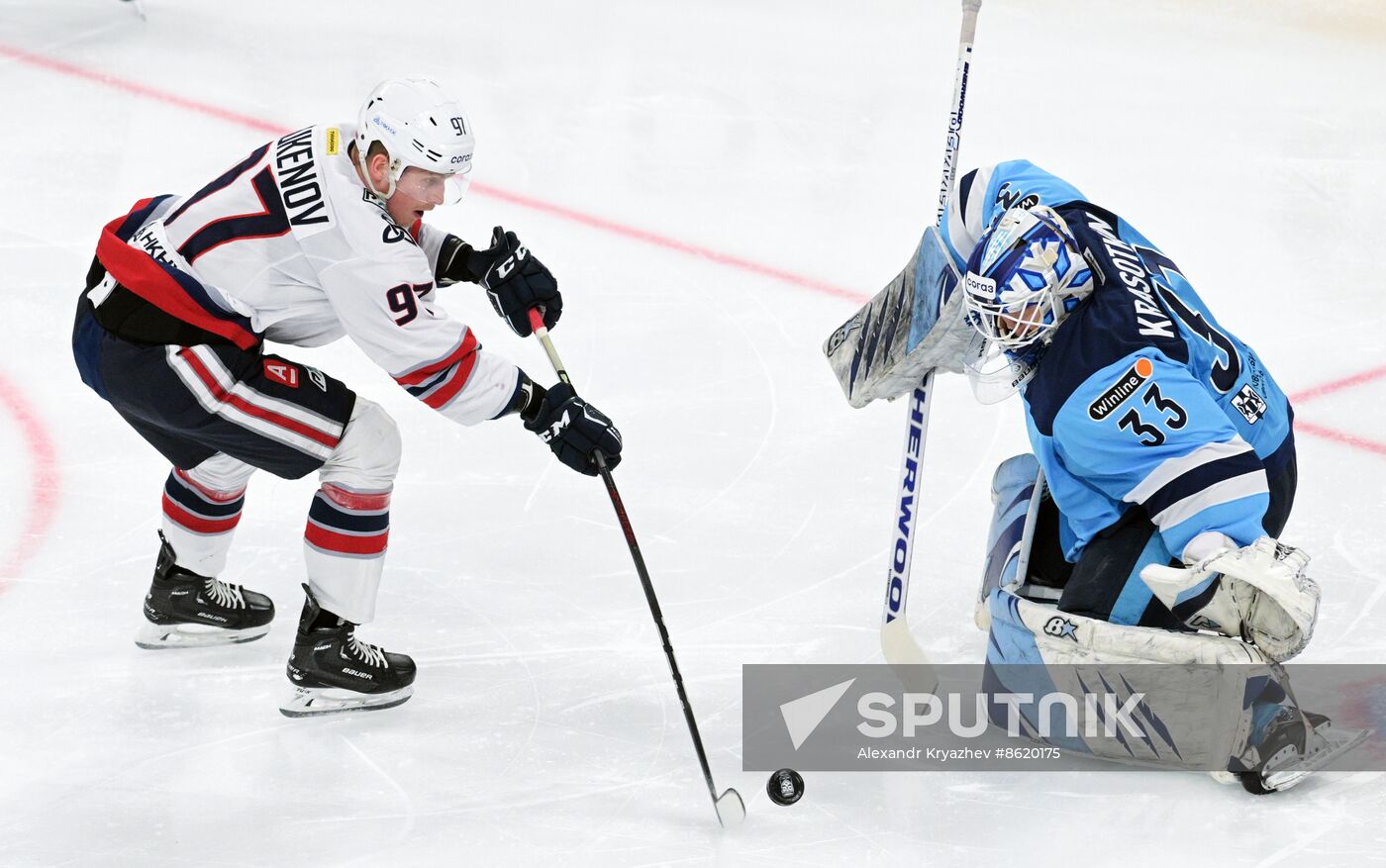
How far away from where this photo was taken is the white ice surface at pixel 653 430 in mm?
2699

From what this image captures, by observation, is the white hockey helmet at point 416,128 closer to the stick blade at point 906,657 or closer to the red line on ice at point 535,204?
the stick blade at point 906,657

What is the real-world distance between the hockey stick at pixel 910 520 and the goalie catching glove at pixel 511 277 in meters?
0.78

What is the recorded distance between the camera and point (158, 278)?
2.81 meters

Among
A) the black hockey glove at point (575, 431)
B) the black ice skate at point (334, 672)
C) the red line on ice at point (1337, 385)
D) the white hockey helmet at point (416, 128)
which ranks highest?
the white hockey helmet at point (416, 128)

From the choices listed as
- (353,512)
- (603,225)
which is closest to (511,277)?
(353,512)

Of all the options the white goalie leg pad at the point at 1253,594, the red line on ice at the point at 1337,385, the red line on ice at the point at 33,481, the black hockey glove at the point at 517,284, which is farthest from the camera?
the red line on ice at the point at 1337,385

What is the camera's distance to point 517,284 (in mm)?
3127

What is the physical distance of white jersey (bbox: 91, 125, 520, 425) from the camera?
2730mm

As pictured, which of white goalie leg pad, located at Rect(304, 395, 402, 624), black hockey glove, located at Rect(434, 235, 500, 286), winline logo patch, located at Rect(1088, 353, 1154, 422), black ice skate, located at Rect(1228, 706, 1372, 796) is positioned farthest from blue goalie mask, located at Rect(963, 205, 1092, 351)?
white goalie leg pad, located at Rect(304, 395, 402, 624)

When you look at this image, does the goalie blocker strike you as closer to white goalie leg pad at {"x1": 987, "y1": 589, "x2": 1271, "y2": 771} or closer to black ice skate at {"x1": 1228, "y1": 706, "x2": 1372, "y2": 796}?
white goalie leg pad at {"x1": 987, "y1": 589, "x2": 1271, "y2": 771}

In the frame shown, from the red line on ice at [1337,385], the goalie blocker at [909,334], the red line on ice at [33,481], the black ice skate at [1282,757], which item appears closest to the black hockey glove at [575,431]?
the goalie blocker at [909,334]

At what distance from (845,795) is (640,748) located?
402mm

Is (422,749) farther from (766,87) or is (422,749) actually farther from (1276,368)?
(766,87)

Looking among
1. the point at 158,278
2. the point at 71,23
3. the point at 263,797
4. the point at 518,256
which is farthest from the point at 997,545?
the point at 71,23
